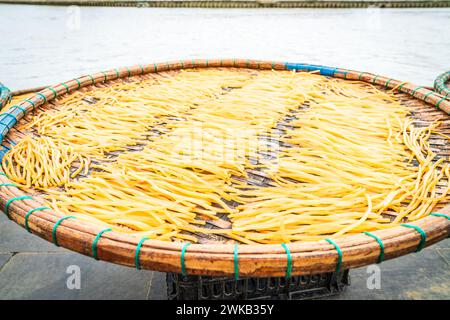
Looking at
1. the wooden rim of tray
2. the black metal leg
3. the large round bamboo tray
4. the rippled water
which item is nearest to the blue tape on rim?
the wooden rim of tray

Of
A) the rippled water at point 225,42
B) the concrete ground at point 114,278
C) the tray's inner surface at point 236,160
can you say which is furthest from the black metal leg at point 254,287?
the rippled water at point 225,42

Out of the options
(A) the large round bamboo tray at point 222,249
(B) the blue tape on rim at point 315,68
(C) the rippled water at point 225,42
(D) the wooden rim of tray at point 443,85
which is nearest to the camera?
(A) the large round bamboo tray at point 222,249

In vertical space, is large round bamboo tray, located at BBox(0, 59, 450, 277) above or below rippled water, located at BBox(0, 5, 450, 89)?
below

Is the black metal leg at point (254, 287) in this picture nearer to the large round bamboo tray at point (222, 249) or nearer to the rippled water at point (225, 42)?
the large round bamboo tray at point (222, 249)

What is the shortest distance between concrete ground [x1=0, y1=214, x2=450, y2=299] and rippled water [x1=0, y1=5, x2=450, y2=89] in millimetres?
4472

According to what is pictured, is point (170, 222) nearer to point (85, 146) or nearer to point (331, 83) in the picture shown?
point (85, 146)

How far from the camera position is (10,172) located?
1.70 m

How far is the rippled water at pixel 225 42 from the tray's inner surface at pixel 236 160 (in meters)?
4.59

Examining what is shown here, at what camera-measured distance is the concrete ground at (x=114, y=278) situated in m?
2.31

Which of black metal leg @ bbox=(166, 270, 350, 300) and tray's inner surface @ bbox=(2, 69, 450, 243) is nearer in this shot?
tray's inner surface @ bbox=(2, 69, 450, 243)

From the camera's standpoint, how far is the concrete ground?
2312 millimetres

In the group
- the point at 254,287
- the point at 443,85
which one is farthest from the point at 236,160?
the point at 443,85

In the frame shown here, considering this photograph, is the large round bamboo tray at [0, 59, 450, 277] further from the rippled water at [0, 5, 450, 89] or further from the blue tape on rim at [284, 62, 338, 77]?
the rippled water at [0, 5, 450, 89]

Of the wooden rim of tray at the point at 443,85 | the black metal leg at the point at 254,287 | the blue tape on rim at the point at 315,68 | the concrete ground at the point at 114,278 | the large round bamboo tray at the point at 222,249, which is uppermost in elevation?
the blue tape on rim at the point at 315,68
